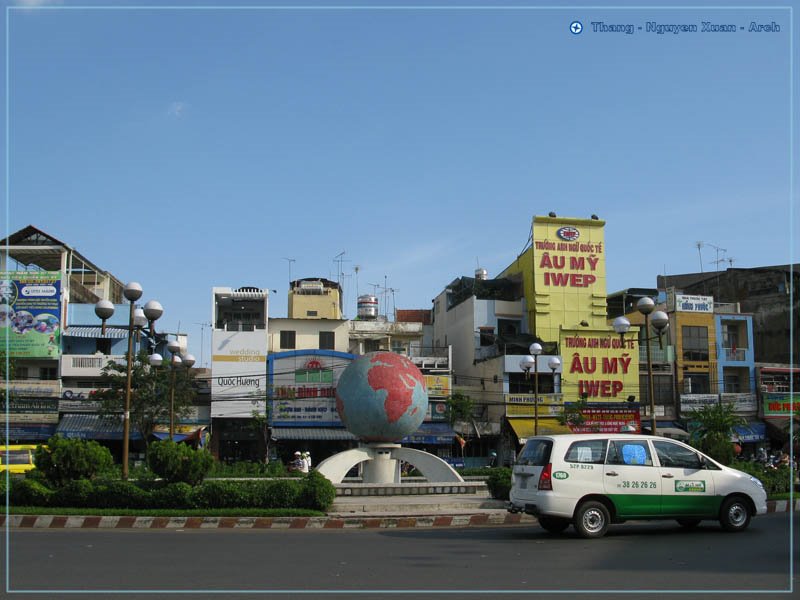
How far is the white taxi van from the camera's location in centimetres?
1314

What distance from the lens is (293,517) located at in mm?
15836

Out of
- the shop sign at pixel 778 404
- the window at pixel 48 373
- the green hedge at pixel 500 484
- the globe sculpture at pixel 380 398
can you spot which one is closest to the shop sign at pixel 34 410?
the window at pixel 48 373

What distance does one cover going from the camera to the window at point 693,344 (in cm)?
4869

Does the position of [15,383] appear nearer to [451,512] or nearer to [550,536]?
[451,512]

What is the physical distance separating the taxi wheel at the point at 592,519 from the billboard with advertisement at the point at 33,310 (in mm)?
36866

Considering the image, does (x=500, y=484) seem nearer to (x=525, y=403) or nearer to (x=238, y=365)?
(x=525, y=403)

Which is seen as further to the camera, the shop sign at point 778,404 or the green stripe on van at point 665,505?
the shop sign at point 778,404

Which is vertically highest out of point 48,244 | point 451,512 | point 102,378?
point 48,244

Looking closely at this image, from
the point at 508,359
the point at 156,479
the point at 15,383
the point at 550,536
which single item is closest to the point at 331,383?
the point at 508,359

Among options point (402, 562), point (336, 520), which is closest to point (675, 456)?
point (402, 562)

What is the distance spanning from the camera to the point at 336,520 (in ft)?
51.0

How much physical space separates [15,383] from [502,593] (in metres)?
39.3

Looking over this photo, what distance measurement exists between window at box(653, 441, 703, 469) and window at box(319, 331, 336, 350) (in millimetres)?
36860

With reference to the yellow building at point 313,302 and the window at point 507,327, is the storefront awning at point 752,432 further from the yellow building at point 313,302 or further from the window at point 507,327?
the yellow building at point 313,302
